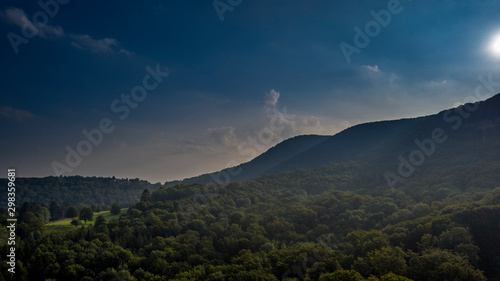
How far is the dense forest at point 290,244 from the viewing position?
52.9 meters

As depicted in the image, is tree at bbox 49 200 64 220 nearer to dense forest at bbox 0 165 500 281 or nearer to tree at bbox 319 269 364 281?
dense forest at bbox 0 165 500 281

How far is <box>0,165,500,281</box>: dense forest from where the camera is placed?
5288 cm

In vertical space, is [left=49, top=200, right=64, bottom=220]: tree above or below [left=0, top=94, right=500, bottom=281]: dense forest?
above

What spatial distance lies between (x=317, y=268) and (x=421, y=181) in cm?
13788

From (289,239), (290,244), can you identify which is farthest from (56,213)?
(290,244)

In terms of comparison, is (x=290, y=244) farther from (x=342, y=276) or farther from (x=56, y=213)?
(x=56, y=213)

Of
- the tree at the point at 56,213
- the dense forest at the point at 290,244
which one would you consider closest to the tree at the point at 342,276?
the dense forest at the point at 290,244

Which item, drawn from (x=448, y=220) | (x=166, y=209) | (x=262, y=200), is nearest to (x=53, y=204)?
(x=166, y=209)

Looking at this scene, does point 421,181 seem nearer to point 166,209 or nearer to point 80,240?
point 166,209

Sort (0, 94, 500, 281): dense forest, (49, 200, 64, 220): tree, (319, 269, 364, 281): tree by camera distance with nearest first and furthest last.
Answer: (319, 269, 364, 281): tree, (0, 94, 500, 281): dense forest, (49, 200, 64, 220): tree

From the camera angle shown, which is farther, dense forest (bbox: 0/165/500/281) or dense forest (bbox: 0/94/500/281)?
dense forest (bbox: 0/94/500/281)

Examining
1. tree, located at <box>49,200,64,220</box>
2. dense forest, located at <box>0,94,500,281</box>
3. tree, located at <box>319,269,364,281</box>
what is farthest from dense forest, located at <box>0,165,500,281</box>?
tree, located at <box>49,200,64,220</box>

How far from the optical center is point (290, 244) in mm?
88500

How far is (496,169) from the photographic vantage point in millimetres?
143375
